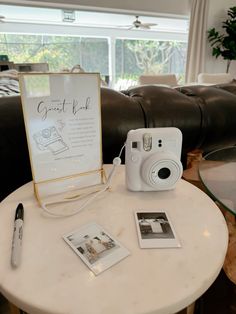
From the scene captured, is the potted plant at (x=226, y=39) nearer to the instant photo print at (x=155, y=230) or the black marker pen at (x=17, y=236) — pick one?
the instant photo print at (x=155, y=230)

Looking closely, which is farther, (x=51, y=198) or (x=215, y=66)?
(x=215, y=66)

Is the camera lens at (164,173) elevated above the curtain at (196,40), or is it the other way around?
the curtain at (196,40)

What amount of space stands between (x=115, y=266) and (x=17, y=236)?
0.20 meters

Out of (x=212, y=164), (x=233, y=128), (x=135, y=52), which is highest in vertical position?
(x=135, y=52)

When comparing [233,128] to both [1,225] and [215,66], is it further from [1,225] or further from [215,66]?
[215,66]

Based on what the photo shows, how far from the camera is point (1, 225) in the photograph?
1.71 feet

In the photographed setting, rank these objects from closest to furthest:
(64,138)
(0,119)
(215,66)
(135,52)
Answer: (64,138) < (0,119) < (215,66) < (135,52)

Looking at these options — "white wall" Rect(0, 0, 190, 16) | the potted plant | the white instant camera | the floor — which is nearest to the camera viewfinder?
the white instant camera

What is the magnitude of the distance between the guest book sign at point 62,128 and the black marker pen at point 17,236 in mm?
74

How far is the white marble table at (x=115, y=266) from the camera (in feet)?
1.19

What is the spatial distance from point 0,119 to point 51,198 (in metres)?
0.29

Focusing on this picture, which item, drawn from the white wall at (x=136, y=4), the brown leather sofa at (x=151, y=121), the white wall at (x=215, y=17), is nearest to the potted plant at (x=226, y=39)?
the white wall at (x=215, y=17)

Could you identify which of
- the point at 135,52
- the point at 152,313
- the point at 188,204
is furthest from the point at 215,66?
the point at 152,313

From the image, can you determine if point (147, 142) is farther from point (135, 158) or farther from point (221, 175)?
point (221, 175)
